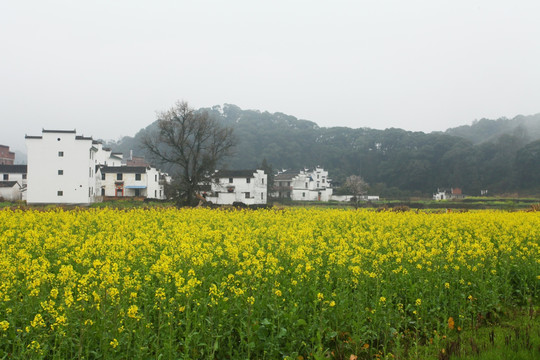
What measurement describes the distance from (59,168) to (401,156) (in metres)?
69.2

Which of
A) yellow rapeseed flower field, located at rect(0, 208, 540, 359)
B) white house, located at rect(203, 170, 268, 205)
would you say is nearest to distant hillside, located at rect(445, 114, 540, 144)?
white house, located at rect(203, 170, 268, 205)

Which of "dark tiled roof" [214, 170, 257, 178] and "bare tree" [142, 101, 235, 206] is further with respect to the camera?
"dark tiled roof" [214, 170, 257, 178]

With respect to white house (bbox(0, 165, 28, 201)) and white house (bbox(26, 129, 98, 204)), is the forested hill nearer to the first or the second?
white house (bbox(26, 129, 98, 204))

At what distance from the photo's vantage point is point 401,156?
97438 mm

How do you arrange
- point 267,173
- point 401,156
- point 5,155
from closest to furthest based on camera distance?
point 267,173
point 5,155
point 401,156

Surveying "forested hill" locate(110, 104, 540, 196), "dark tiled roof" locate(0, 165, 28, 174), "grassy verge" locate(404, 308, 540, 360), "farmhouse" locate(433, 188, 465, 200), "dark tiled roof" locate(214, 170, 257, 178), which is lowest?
"grassy verge" locate(404, 308, 540, 360)

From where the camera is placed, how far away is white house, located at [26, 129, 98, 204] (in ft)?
171

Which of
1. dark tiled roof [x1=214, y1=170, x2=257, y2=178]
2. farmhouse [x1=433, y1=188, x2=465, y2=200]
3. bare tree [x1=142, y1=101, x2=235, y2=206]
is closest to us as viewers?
bare tree [x1=142, y1=101, x2=235, y2=206]

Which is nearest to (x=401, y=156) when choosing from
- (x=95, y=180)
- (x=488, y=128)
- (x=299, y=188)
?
(x=299, y=188)

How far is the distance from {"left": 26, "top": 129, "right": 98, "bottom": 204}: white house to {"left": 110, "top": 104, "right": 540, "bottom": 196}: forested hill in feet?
82.1

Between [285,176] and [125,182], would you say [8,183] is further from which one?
[285,176]

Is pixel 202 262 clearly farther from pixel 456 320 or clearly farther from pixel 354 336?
pixel 456 320

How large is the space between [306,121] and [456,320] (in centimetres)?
14114

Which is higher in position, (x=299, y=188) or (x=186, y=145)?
(x=186, y=145)
